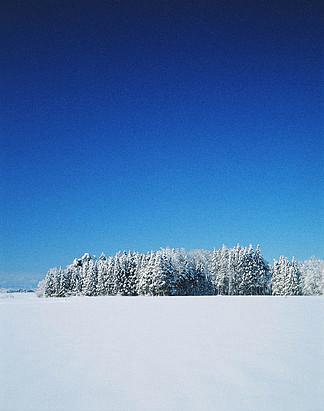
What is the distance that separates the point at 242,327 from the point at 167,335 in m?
2.53

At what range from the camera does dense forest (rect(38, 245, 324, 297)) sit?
54.3 m

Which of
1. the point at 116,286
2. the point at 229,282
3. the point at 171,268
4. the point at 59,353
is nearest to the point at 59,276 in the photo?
the point at 116,286

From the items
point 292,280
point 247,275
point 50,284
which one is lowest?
point 292,280

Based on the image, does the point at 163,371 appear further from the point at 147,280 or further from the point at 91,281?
the point at 91,281

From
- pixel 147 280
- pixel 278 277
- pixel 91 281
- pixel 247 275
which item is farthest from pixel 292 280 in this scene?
pixel 91 281

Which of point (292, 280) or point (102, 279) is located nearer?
point (292, 280)

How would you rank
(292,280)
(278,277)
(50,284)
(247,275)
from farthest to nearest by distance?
(50,284) → (247,275) → (278,277) → (292,280)

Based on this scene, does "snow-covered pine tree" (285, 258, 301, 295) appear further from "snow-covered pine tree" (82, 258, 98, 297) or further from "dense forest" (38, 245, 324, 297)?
"snow-covered pine tree" (82, 258, 98, 297)

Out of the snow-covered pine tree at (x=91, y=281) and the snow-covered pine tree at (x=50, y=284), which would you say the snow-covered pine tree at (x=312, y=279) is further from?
the snow-covered pine tree at (x=50, y=284)

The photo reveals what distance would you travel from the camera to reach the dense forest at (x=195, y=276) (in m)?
54.3

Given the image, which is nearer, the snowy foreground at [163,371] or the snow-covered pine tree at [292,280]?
the snowy foreground at [163,371]

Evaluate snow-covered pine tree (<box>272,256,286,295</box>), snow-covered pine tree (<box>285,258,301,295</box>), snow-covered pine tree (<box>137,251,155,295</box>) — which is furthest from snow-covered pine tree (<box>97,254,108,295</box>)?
snow-covered pine tree (<box>285,258,301,295</box>)

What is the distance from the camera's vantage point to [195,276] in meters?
61.6

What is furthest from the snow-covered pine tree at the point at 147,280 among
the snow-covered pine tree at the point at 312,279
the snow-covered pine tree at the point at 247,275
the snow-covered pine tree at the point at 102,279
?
the snow-covered pine tree at the point at 312,279
